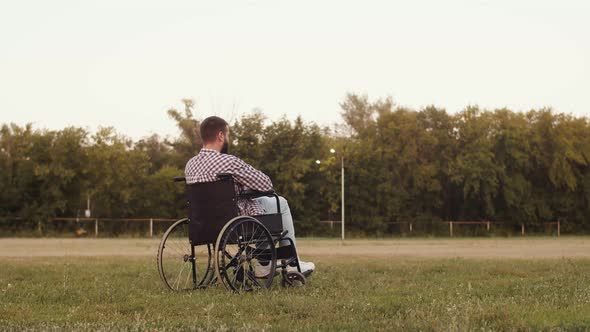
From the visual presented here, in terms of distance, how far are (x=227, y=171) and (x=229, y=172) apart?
0.03 metres

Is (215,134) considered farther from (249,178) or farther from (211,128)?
(249,178)

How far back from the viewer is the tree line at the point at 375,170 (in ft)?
135

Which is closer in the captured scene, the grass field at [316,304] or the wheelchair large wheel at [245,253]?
the grass field at [316,304]

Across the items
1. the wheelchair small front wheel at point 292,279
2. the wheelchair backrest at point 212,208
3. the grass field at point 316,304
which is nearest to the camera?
the grass field at point 316,304

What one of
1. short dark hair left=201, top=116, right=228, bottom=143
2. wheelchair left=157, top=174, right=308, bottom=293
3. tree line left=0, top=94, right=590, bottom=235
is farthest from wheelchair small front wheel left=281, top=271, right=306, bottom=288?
tree line left=0, top=94, right=590, bottom=235

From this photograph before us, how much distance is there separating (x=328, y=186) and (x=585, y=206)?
50.0ft

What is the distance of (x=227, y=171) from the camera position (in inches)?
272

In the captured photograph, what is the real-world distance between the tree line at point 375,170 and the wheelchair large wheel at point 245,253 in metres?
34.8

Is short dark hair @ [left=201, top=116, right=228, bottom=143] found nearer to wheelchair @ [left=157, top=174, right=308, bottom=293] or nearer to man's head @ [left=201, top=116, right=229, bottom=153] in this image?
man's head @ [left=201, top=116, right=229, bottom=153]

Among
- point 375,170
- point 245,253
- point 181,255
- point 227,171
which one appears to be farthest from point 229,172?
point 375,170

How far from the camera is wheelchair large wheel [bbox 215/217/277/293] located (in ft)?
21.4

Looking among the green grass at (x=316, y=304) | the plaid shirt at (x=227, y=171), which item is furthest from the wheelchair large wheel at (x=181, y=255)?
the plaid shirt at (x=227, y=171)

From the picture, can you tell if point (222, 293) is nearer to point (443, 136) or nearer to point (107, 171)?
point (107, 171)

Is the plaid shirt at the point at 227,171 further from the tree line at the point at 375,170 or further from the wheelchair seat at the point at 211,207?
the tree line at the point at 375,170
